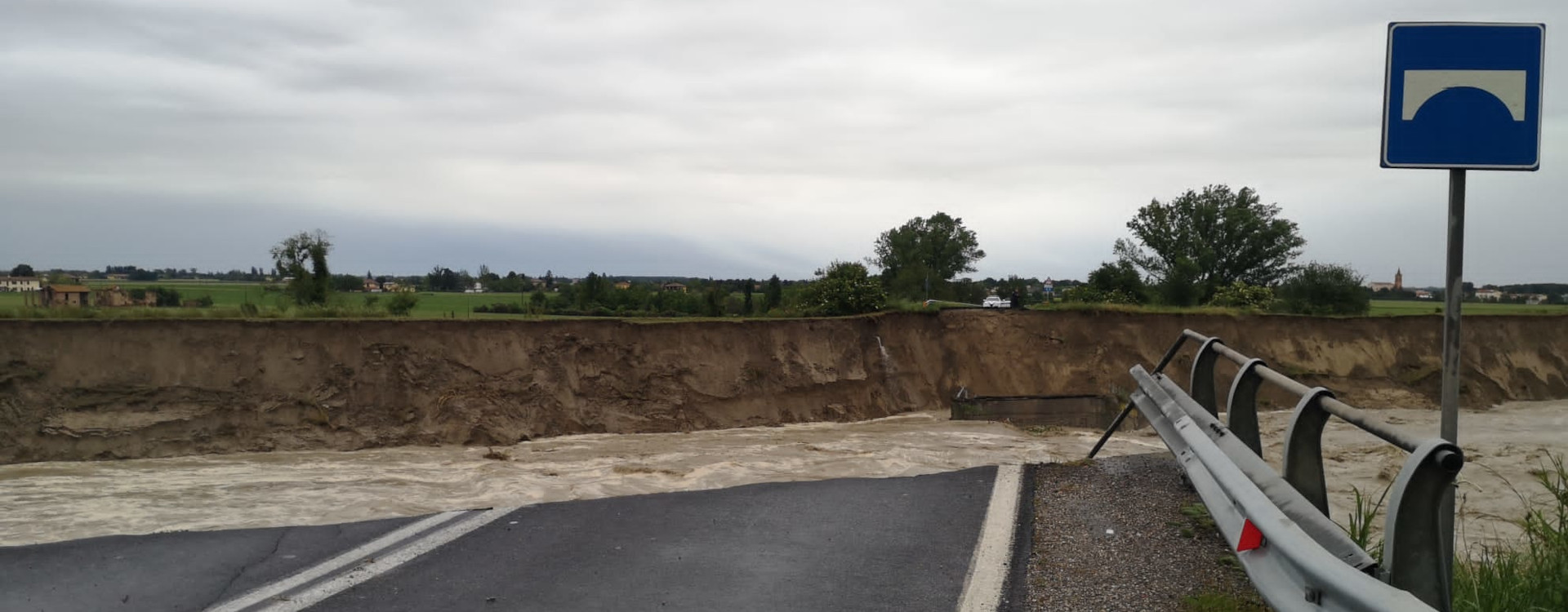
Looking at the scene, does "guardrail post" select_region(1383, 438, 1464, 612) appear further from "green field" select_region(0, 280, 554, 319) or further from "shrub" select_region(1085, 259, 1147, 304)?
"shrub" select_region(1085, 259, 1147, 304)

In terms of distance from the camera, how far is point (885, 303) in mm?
24453

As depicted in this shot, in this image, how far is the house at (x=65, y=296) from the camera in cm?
1598

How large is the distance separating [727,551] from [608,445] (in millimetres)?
8017

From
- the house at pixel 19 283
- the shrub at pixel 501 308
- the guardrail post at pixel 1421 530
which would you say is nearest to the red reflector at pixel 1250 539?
the guardrail post at pixel 1421 530

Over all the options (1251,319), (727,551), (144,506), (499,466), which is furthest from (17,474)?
(1251,319)

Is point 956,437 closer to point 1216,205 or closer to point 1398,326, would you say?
point 1398,326

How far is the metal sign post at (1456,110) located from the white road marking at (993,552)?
233 centimetres

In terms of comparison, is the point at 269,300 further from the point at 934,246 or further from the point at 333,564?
the point at 934,246

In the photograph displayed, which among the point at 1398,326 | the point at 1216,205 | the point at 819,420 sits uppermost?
the point at 1216,205

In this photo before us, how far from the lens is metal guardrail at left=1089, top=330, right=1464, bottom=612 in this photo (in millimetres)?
3004

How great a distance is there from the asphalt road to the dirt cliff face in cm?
895

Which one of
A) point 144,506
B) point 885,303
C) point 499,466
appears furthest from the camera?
point 885,303

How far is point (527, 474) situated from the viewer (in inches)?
404

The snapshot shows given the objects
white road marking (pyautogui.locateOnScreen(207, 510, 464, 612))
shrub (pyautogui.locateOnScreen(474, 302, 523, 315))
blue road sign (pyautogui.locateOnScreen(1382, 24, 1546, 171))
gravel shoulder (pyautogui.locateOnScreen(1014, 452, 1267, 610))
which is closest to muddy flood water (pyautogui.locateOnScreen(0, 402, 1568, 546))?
white road marking (pyautogui.locateOnScreen(207, 510, 464, 612))
